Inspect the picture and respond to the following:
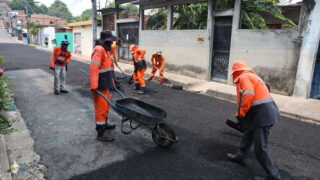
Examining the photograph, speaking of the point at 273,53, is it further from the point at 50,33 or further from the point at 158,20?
the point at 50,33

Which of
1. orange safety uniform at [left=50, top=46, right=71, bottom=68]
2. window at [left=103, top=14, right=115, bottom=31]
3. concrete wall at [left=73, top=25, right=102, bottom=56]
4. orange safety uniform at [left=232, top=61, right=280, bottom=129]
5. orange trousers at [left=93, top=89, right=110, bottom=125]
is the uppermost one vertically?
window at [left=103, top=14, right=115, bottom=31]

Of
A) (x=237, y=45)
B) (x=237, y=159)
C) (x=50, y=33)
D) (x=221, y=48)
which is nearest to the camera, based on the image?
(x=237, y=159)

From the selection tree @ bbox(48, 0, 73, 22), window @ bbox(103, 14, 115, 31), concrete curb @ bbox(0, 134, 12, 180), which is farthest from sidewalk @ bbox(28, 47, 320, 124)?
tree @ bbox(48, 0, 73, 22)

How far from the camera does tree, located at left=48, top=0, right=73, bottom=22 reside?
4418 inches

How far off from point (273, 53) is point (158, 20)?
838cm

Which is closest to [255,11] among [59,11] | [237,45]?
[237,45]

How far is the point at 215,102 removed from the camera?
8008 millimetres

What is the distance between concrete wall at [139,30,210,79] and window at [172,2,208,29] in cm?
103

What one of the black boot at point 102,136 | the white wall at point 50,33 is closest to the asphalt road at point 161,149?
the black boot at point 102,136

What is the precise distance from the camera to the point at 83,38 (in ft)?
82.2

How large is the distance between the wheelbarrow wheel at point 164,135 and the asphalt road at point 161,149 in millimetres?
137

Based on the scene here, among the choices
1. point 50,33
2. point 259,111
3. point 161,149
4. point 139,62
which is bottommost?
point 161,149

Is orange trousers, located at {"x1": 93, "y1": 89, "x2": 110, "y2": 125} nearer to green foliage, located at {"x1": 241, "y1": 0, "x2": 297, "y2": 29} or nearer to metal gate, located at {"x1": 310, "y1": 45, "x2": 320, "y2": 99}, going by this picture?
metal gate, located at {"x1": 310, "y1": 45, "x2": 320, "y2": 99}

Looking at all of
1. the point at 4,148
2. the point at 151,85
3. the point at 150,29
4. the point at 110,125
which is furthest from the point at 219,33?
the point at 4,148
